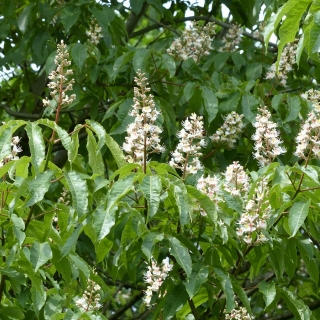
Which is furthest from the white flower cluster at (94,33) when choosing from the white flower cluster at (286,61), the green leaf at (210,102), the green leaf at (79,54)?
the white flower cluster at (286,61)

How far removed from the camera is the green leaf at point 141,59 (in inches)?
160

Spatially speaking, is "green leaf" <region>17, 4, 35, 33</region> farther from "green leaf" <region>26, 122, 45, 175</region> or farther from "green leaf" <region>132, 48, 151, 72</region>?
"green leaf" <region>26, 122, 45, 175</region>

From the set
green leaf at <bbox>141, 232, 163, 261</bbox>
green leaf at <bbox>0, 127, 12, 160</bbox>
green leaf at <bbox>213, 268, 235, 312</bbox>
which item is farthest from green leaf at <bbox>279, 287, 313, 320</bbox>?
green leaf at <bbox>0, 127, 12, 160</bbox>

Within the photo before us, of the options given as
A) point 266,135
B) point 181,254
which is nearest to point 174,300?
point 181,254

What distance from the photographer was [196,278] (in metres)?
2.73

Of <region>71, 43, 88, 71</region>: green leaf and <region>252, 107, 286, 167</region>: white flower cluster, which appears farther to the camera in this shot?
<region>71, 43, 88, 71</region>: green leaf

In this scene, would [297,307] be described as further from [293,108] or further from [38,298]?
[293,108]

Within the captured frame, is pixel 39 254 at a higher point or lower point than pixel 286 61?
higher

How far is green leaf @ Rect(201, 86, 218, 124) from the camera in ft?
13.2

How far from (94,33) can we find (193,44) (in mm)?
559

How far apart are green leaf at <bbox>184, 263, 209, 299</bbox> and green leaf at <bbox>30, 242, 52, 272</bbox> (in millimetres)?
467

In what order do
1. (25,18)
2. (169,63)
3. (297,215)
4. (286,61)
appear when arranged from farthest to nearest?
1. (25,18)
2. (286,61)
3. (169,63)
4. (297,215)

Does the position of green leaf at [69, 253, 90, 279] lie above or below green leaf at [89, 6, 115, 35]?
below

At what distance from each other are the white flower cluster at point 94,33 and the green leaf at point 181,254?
2.14 m
